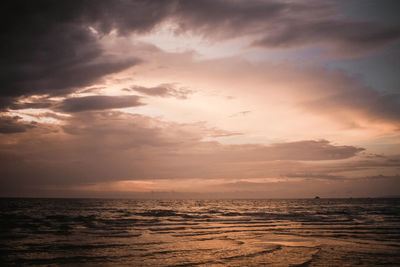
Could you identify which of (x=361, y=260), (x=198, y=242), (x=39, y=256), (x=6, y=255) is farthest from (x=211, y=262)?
(x=6, y=255)

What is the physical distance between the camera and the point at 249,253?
17062mm

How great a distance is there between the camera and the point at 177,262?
1460cm

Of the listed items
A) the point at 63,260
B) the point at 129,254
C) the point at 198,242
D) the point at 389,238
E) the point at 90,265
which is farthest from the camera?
the point at 389,238

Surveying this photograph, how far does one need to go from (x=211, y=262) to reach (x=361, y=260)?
822 cm

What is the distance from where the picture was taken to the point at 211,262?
14625mm

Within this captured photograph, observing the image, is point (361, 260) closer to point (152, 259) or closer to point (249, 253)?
point (249, 253)

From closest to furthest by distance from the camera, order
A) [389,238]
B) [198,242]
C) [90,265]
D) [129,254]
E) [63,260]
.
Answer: [90,265] → [63,260] → [129,254] → [198,242] → [389,238]

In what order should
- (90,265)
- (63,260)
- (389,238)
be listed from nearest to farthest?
(90,265)
(63,260)
(389,238)

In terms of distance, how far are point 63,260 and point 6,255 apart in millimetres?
3808

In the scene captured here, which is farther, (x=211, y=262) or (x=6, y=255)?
(x=6, y=255)

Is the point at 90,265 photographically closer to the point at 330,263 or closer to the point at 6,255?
the point at 6,255

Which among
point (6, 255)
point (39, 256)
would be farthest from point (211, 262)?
point (6, 255)

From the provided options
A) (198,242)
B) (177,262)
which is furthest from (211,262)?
(198,242)

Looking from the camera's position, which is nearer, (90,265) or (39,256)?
(90,265)
